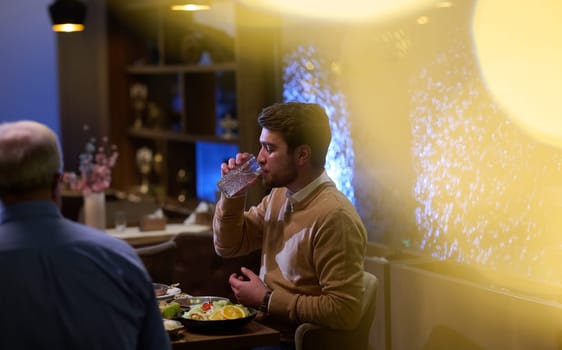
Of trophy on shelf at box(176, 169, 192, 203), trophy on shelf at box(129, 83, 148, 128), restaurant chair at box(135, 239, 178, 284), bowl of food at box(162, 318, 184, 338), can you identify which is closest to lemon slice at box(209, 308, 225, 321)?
bowl of food at box(162, 318, 184, 338)

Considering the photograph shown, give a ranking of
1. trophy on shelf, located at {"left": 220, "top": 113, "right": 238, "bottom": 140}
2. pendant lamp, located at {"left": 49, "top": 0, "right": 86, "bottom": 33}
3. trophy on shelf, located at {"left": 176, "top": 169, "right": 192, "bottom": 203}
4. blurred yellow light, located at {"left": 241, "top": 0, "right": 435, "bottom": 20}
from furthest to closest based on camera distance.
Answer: trophy on shelf, located at {"left": 176, "top": 169, "right": 192, "bottom": 203} < trophy on shelf, located at {"left": 220, "top": 113, "right": 238, "bottom": 140} < pendant lamp, located at {"left": 49, "top": 0, "right": 86, "bottom": 33} < blurred yellow light, located at {"left": 241, "top": 0, "right": 435, "bottom": 20}

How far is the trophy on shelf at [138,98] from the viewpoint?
313 inches

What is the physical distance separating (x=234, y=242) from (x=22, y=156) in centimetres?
142

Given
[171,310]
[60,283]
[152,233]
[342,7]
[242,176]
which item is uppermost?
[342,7]

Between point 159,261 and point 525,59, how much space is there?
190 cm

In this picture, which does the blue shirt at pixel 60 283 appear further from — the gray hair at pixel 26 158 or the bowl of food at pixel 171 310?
the bowl of food at pixel 171 310

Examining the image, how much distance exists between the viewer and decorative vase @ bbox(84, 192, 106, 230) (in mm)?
5543

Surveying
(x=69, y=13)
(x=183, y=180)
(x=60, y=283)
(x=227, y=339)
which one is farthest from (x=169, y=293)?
(x=183, y=180)

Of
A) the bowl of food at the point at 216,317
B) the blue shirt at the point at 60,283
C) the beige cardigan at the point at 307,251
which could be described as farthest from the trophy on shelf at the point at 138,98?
the blue shirt at the point at 60,283

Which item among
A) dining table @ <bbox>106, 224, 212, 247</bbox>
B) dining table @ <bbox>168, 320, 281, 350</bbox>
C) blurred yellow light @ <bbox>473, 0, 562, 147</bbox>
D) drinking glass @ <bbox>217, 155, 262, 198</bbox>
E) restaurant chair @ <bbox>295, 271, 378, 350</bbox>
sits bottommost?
dining table @ <bbox>106, 224, 212, 247</bbox>

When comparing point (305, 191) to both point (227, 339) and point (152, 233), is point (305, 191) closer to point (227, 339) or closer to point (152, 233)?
point (227, 339)

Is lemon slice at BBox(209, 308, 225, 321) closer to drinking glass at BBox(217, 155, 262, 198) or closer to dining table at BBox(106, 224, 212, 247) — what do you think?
drinking glass at BBox(217, 155, 262, 198)

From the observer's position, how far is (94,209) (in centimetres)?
554

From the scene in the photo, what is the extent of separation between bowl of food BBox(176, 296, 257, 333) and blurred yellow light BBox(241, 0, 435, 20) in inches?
83.5
